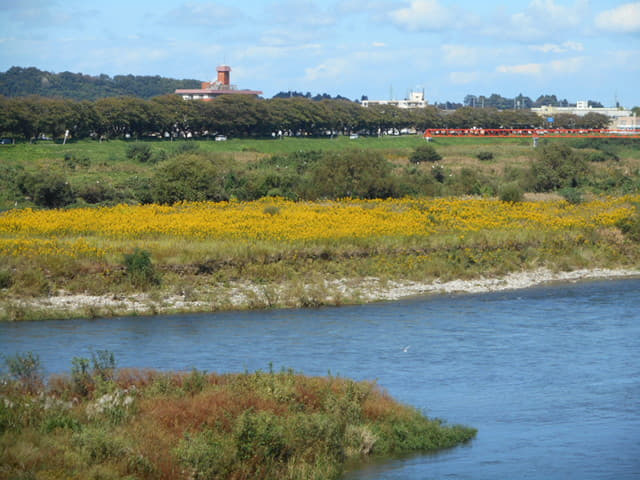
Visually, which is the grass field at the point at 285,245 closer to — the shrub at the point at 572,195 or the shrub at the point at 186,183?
the shrub at the point at 572,195

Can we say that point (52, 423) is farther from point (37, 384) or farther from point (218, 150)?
point (218, 150)

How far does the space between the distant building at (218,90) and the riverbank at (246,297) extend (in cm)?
12678

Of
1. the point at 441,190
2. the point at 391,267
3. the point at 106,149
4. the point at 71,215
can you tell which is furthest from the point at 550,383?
the point at 106,149

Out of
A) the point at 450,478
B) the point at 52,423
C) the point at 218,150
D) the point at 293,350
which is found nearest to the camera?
the point at 52,423

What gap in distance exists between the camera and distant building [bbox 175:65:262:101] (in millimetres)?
166250

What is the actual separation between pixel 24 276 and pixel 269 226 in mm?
9814

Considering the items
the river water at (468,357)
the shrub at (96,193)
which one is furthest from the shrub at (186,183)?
the river water at (468,357)

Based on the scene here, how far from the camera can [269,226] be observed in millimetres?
32875

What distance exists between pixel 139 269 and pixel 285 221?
8.85 meters

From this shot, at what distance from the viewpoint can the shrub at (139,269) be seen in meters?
26.2

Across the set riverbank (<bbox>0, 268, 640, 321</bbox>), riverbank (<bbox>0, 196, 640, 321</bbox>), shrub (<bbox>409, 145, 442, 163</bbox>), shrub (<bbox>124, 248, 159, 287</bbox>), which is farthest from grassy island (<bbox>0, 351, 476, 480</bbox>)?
shrub (<bbox>409, 145, 442, 163</bbox>)

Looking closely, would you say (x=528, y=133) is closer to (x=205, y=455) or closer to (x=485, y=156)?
(x=485, y=156)

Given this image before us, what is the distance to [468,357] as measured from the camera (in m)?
20.6

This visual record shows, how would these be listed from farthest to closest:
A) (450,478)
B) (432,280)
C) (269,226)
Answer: (269,226) < (432,280) < (450,478)
